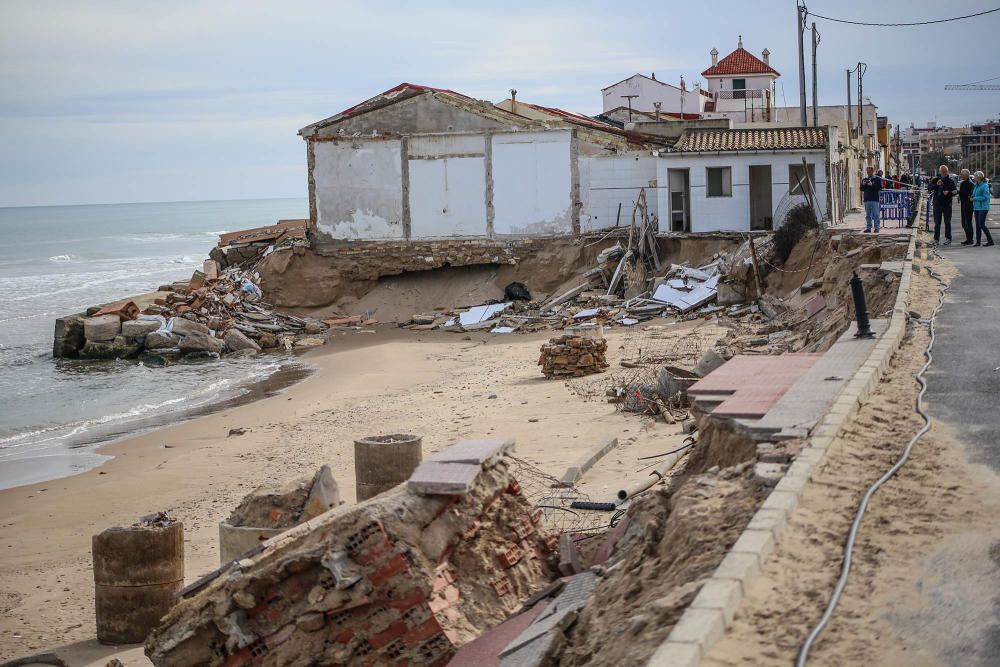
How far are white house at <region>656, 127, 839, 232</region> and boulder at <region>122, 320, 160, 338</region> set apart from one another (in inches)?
596

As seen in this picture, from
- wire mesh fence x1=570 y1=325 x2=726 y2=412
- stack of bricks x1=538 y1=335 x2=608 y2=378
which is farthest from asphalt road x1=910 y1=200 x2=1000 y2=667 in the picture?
stack of bricks x1=538 y1=335 x2=608 y2=378

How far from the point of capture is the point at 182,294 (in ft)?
116

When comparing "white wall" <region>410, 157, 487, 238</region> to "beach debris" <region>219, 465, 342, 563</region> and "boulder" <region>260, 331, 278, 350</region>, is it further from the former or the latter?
"beach debris" <region>219, 465, 342, 563</region>

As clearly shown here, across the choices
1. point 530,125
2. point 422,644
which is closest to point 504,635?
point 422,644

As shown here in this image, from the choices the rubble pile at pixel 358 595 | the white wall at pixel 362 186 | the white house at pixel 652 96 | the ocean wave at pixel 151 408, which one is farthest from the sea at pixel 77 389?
the white house at pixel 652 96

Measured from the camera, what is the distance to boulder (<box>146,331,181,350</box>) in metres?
31.5

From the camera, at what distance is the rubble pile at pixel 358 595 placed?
7875 mm

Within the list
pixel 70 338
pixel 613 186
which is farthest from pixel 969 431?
pixel 70 338

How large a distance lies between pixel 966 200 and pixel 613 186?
1250 centimetres

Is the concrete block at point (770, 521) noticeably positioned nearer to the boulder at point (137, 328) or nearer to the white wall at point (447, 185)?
the boulder at point (137, 328)

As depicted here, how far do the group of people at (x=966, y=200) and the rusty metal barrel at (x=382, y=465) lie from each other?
16243mm

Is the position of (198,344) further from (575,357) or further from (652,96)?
(652,96)

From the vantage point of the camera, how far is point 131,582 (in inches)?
391

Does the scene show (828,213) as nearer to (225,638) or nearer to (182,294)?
(182,294)
